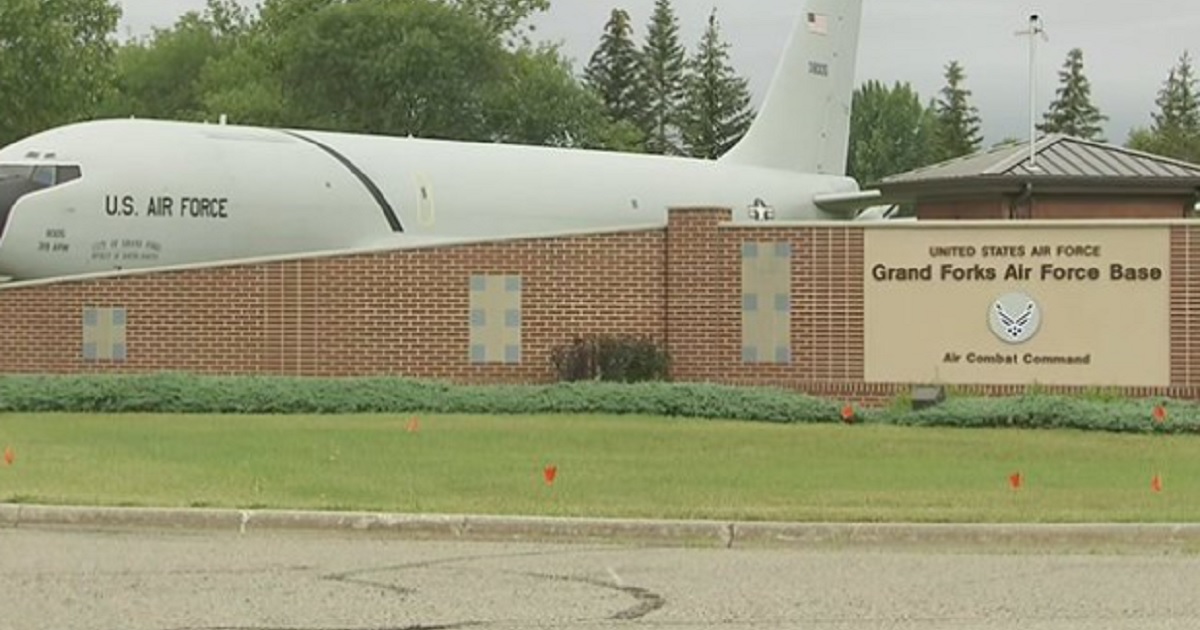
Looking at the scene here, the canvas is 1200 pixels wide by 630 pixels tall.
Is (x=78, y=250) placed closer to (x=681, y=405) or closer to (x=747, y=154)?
(x=681, y=405)

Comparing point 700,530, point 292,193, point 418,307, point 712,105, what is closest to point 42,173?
point 292,193

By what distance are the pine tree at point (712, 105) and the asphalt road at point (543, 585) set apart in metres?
81.7

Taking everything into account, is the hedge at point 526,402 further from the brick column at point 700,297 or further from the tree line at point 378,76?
the tree line at point 378,76

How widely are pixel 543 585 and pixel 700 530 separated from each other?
5.93 feet

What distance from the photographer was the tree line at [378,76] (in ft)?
128

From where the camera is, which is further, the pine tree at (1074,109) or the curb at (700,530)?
the pine tree at (1074,109)

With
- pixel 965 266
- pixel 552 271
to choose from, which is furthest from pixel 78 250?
pixel 965 266

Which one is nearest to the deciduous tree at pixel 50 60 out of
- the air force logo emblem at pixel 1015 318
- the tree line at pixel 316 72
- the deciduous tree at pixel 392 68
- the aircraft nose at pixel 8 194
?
the tree line at pixel 316 72

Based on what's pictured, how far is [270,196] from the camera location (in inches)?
1004

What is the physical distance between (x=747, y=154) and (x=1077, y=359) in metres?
15.5

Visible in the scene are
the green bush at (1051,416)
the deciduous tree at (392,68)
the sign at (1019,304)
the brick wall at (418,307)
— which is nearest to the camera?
the green bush at (1051,416)

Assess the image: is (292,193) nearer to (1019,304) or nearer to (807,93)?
(1019,304)

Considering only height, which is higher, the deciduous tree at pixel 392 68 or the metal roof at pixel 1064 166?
the deciduous tree at pixel 392 68

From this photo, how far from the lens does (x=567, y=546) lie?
1097 centimetres
